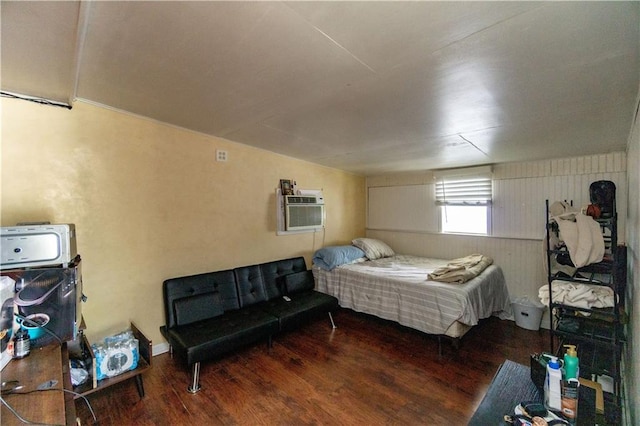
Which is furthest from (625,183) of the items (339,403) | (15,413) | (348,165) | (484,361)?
(15,413)

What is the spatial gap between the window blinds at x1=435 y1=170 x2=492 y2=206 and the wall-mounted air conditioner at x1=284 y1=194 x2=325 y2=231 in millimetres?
1956

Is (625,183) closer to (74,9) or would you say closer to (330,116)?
(330,116)

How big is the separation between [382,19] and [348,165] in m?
3.13

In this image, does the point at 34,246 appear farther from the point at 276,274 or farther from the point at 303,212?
the point at 303,212

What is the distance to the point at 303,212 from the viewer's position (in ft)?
12.2

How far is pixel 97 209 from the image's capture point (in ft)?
7.04

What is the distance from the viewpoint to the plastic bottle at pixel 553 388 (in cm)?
113

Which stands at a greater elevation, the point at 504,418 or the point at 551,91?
the point at 551,91

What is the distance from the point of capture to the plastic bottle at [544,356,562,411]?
113 cm

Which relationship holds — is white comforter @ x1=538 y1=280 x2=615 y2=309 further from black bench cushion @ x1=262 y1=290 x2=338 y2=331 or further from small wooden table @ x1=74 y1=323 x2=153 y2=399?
small wooden table @ x1=74 y1=323 x2=153 y2=399

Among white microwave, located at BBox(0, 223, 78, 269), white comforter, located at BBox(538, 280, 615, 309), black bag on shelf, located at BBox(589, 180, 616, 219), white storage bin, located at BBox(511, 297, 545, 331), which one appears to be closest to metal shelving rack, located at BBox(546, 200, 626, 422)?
white comforter, located at BBox(538, 280, 615, 309)

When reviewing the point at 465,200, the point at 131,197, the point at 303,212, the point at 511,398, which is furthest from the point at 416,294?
the point at 131,197

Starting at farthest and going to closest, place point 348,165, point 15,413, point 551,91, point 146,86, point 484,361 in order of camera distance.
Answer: point 348,165
point 484,361
point 146,86
point 551,91
point 15,413

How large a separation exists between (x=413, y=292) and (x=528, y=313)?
1.57 meters
